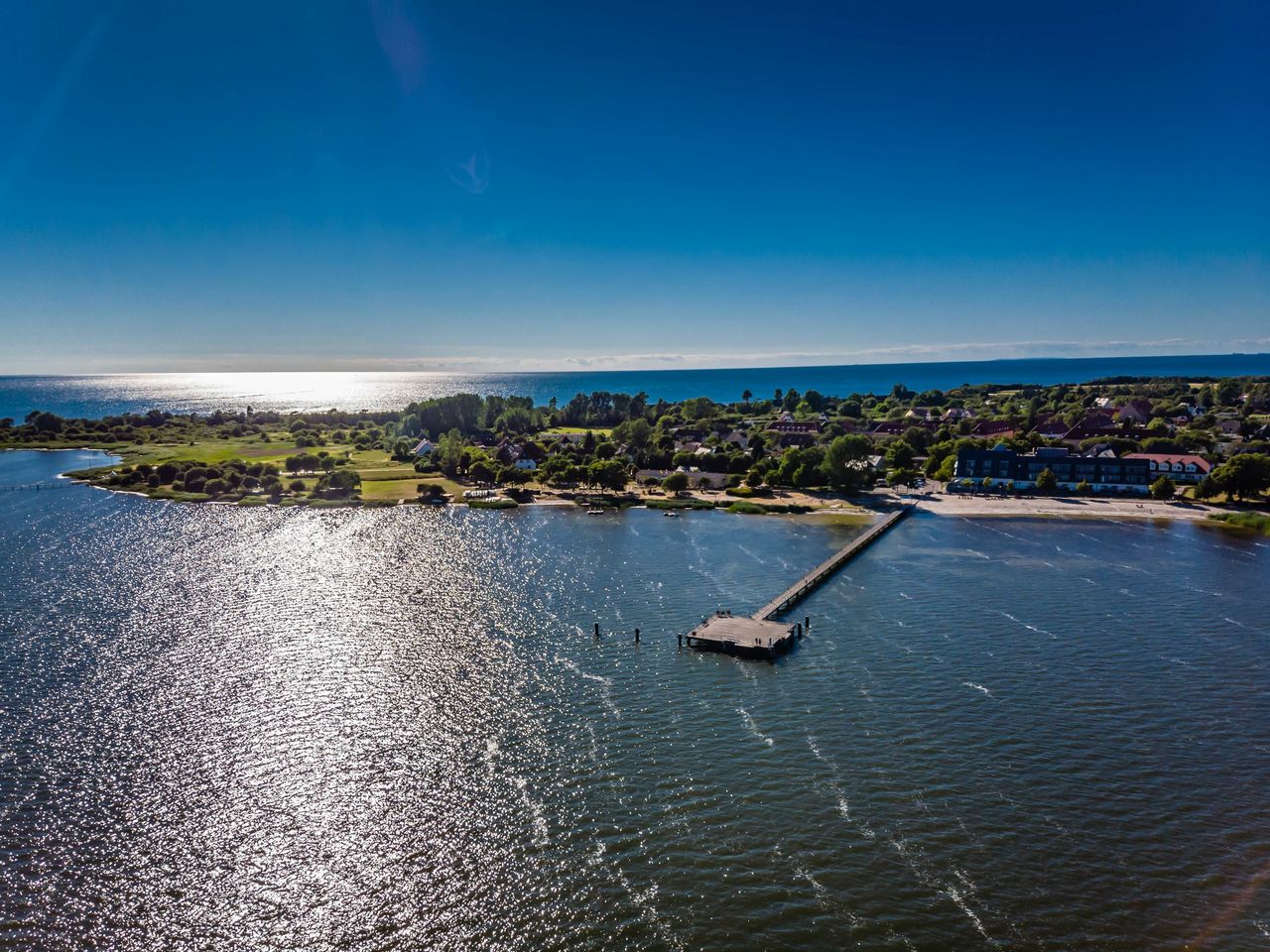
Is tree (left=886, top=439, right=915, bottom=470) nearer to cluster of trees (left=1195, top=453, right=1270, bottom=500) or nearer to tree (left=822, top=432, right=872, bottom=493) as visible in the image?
tree (left=822, top=432, right=872, bottom=493)

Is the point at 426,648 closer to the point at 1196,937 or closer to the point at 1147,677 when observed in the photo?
the point at 1196,937

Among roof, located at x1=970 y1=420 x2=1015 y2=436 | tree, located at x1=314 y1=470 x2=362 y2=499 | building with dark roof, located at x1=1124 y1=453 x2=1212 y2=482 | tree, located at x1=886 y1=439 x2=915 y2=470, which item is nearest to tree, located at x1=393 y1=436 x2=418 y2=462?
tree, located at x1=314 y1=470 x2=362 y2=499

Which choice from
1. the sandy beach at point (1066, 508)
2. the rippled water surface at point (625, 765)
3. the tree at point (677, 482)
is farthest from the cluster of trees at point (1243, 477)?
the tree at point (677, 482)

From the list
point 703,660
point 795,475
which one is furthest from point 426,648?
point 795,475

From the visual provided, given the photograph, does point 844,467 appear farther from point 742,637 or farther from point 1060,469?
point 742,637

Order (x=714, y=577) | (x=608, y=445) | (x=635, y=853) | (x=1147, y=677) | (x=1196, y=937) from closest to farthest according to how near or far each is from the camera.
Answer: (x=1196, y=937) < (x=635, y=853) < (x=1147, y=677) < (x=714, y=577) < (x=608, y=445)

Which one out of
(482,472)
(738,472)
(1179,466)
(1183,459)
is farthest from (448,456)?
(1183,459)
